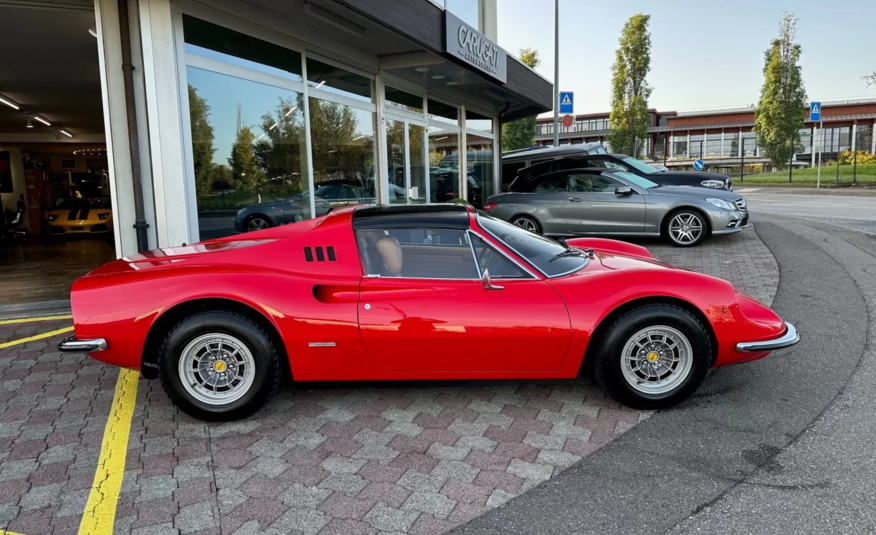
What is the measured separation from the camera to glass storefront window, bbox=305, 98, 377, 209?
28.0ft

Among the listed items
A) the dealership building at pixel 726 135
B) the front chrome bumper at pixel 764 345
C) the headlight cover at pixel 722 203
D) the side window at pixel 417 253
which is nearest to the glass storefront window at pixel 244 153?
the side window at pixel 417 253

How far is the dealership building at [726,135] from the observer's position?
46.0 m

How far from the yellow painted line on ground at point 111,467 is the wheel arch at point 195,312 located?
369 mm

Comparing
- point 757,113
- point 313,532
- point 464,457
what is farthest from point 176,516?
point 757,113

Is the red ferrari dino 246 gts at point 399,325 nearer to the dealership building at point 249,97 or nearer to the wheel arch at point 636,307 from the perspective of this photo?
the wheel arch at point 636,307

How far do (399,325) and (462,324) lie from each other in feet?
1.22

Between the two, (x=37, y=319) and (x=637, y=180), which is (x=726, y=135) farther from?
(x=37, y=319)

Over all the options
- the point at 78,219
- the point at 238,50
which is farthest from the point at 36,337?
the point at 78,219

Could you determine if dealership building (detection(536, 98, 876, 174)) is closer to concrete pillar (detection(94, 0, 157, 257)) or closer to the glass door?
the glass door

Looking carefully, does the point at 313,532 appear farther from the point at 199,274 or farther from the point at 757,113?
the point at 757,113

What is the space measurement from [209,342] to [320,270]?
2.54 ft

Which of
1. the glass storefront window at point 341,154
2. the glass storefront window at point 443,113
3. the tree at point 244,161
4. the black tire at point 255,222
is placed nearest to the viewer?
the tree at point 244,161

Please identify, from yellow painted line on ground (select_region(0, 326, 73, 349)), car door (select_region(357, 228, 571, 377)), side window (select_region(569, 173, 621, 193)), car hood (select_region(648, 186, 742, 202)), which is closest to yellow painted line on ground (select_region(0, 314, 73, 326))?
yellow painted line on ground (select_region(0, 326, 73, 349))

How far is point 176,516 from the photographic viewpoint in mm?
2588
